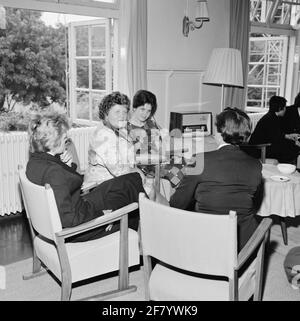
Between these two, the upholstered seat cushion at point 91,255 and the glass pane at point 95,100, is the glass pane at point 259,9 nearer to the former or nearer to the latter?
the glass pane at point 95,100

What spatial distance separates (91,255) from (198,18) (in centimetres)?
367

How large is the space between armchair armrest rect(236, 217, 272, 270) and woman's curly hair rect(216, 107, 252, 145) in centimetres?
51

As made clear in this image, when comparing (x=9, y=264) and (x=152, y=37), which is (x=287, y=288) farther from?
(x=152, y=37)

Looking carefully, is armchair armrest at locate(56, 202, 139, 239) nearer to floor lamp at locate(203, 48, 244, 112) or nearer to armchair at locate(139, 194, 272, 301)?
armchair at locate(139, 194, 272, 301)

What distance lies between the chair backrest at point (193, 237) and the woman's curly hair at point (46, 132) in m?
0.80

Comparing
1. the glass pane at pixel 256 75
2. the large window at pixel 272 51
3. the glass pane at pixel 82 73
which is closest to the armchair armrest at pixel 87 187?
the glass pane at pixel 82 73

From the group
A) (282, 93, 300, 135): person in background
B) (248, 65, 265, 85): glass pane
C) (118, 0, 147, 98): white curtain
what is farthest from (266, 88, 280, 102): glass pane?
(118, 0, 147, 98): white curtain

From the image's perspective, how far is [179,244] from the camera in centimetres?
197

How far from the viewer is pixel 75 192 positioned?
252cm

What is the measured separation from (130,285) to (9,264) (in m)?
1.00

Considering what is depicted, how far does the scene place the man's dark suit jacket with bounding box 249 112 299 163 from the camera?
16.3ft

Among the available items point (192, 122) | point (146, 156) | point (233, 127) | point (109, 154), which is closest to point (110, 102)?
point (109, 154)
